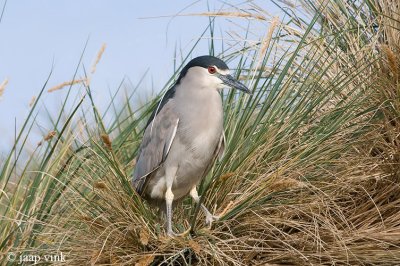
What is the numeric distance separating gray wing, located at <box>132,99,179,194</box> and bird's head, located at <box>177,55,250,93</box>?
0.58 feet

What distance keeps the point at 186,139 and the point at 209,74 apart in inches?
13.8

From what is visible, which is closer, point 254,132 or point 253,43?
point 254,132

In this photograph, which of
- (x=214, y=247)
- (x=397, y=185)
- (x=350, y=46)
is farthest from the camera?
(x=350, y=46)

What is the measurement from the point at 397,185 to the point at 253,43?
4.72ft

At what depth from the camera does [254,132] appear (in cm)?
455

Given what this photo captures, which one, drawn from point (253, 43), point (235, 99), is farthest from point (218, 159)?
point (253, 43)

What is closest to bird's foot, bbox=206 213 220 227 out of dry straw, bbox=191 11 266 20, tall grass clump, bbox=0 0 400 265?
tall grass clump, bbox=0 0 400 265

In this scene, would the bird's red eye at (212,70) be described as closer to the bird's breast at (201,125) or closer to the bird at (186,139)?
the bird at (186,139)

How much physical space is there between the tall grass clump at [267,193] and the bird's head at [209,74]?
0.81ft

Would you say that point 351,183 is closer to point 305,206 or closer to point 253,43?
point 305,206

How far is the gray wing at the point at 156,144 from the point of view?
4.25 m
